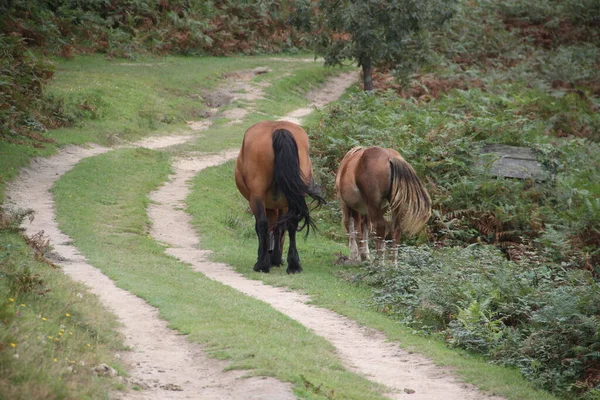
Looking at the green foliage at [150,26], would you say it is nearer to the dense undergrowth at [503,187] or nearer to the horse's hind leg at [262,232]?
the dense undergrowth at [503,187]

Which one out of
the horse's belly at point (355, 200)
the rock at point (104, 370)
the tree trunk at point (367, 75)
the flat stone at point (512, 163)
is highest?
the tree trunk at point (367, 75)

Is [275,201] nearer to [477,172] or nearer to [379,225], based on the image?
[379,225]

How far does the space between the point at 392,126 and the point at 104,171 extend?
869cm

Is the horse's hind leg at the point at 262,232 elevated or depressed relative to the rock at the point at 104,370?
depressed

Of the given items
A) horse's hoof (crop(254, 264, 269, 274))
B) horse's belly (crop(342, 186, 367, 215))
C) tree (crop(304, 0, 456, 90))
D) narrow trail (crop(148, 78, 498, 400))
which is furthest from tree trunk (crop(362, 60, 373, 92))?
horse's hoof (crop(254, 264, 269, 274))

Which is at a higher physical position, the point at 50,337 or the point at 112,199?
the point at 50,337

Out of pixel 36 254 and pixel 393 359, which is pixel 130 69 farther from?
pixel 393 359

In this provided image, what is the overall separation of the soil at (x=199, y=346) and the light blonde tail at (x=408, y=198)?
2.79m

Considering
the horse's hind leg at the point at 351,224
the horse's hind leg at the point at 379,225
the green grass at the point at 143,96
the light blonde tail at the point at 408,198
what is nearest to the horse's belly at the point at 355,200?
the horse's hind leg at the point at 351,224

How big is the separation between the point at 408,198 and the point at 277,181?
2.41m

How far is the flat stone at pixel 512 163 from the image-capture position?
23156 mm

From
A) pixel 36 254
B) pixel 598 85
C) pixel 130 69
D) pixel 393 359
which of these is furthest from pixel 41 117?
pixel 598 85

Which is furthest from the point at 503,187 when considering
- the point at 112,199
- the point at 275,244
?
the point at 112,199

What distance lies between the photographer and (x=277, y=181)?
14.5 metres
